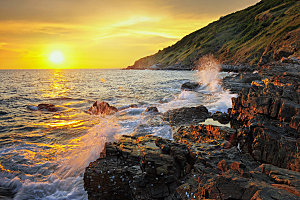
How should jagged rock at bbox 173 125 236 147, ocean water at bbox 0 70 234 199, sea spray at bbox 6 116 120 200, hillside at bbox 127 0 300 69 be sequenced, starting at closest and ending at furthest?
sea spray at bbox 6 116 120 200 < ocean water at bbox 0 70 234 199 < jagged rock at bbox 173 125 236 147 < hillside at bbox 127 0 300 69

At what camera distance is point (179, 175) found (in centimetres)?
529

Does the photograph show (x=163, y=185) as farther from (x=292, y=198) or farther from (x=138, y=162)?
(x=292, y=198)

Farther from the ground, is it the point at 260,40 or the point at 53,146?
the point at 260,40

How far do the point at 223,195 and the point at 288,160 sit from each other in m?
4.49

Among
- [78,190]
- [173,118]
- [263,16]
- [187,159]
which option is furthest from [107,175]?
[263,16]

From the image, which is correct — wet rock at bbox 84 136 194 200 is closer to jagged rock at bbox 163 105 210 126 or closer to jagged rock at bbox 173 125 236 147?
jagged rock at bbox 173 125 236 147

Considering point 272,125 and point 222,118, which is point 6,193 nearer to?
point 272,125

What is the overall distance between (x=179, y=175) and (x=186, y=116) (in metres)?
7.79

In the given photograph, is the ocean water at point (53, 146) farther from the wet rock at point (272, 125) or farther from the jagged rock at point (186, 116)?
the wet rock at point (272, 125)

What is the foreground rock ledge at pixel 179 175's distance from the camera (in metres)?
3.75

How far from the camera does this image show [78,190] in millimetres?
6141

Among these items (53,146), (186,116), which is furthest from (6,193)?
(186,116)

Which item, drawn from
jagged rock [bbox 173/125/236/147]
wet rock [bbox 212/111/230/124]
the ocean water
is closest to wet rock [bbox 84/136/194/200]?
the ocean water

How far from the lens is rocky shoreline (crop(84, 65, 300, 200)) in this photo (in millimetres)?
3895
